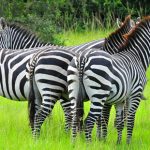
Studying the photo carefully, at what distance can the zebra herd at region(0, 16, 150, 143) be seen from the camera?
7586mm

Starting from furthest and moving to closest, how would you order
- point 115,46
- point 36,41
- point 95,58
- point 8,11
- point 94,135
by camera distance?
1. point 8,11
2. point 36,41
3. point 115,46
4. point 94,135
5. point 95,58

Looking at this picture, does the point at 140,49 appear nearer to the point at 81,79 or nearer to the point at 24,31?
the point at 81,79

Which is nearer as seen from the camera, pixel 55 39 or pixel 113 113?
pixel 113 113

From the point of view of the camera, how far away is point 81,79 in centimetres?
759

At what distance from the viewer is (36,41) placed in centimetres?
1081

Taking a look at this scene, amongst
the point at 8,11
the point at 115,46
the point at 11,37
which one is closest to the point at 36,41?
the point at 11,37

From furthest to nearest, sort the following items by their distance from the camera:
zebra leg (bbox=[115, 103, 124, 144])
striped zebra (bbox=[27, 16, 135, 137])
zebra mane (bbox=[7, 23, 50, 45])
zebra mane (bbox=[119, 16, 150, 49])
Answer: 1. zebra mane (bbox=[7, 23, 50, 45])
2. zebra mane (bbox=[119, 16, 150, 49])
3. zebra leg (bbox=[115, 103, 124, 144])
4. striped zebra (bbox=[27, 16, 135, 137])

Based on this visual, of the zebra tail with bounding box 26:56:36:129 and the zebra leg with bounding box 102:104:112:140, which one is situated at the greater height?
the zebra tail with bounding box 26:56:36:129

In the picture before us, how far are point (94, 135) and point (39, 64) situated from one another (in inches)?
69.5

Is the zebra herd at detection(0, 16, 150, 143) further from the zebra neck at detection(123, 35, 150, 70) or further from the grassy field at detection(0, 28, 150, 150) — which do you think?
the grassy field at detection(0, 28, 150, 150)

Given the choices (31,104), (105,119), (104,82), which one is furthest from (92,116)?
(105,119)

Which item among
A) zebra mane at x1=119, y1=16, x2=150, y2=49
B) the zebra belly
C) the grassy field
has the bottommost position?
the grassy field

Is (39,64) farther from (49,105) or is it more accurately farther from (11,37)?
(11,37)

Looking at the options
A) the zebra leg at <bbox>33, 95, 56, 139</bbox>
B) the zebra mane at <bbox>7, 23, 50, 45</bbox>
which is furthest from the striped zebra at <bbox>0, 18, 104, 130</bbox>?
the zebra leg at <bbox>33, 95, 56, 139</bbox>
